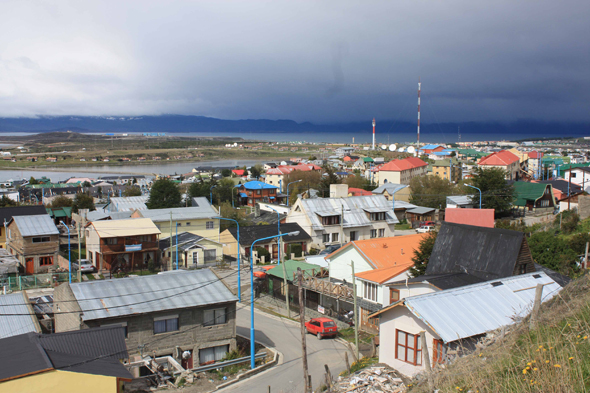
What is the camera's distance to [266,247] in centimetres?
4197

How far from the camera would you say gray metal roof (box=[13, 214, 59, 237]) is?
37.9 metres

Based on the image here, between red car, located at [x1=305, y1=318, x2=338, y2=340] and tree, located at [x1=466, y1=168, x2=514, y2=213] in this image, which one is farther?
tree, located at [x1=466, y1=168, x2=514, y2=213]

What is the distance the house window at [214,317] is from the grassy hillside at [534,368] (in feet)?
41.0

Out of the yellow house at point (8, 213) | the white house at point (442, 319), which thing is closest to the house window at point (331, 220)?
the yellow house at point (8, 213)

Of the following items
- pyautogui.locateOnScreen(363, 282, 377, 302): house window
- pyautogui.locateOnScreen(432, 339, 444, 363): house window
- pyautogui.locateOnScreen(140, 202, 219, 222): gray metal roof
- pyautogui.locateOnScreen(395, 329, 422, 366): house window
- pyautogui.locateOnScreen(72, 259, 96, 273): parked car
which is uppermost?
pyautogui.locateOnScreen(432, 339, 444, 363): house window

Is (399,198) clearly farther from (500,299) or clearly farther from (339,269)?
(500,299)

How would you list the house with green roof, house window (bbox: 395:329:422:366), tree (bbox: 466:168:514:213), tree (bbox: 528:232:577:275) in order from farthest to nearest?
the house with green roof, tree (bbox: 466:168:514:213), tree (bbox: 528:232:577:275), house window (bbox: 395:329:422:366)

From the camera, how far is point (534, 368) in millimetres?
6434

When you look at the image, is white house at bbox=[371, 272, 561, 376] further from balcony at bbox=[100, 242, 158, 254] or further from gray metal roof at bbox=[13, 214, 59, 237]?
gray metal roof at bbox=[13, 214, 59, 237]

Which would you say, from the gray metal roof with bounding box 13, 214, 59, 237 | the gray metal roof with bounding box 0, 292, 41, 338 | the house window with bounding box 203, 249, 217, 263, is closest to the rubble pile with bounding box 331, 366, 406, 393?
the gray metal roof with bounding box 0, 292, 41, 338

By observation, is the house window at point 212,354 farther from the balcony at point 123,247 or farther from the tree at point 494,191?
the tree at point 494,191

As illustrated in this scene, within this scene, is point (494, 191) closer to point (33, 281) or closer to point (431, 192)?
point (431, 192)

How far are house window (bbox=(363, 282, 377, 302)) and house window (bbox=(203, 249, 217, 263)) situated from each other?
1873cm

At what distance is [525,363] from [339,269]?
22.5m
